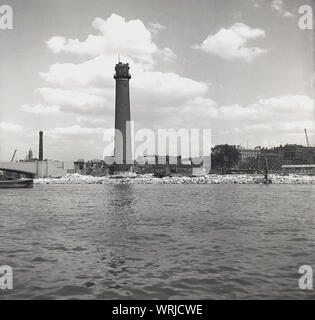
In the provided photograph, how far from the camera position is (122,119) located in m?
98.7

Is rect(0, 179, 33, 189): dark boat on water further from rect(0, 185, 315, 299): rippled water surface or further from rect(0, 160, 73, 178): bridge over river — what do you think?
rect(0, 185, 315, 299): rippled water surface

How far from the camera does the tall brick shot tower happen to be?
325ft

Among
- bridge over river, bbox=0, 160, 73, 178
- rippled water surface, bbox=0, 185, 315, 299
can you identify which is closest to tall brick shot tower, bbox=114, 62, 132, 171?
bridge over river, bbox=0, 160, 73, 178

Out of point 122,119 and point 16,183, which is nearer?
point 16,183

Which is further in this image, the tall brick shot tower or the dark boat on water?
the tall brick shot tower

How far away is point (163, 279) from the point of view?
10.5 meters

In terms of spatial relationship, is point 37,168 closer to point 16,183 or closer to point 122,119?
point 122,119

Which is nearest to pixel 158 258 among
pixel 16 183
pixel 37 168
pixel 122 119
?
pixel 16 183

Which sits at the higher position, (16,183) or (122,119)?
(122,119)

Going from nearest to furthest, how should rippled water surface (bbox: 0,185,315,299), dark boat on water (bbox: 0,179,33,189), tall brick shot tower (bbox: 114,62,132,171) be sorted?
1. rippled water surface (bbox: 0,185,315,299)
2. dark boat on water (bbox: 0,179,33,189)
3. tall brick shot tower (bbox: 114,62,132,171)

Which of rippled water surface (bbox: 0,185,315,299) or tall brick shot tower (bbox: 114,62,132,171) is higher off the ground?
tall brick shot tower (bbox: 114,62,132,171)

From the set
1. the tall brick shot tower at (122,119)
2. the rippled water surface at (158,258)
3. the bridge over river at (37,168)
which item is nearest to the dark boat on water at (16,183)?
the tall brick shot tower at (122,119)

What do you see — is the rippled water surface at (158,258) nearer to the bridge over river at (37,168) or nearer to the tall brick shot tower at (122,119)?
the tall brick shot tower at (122,119)
